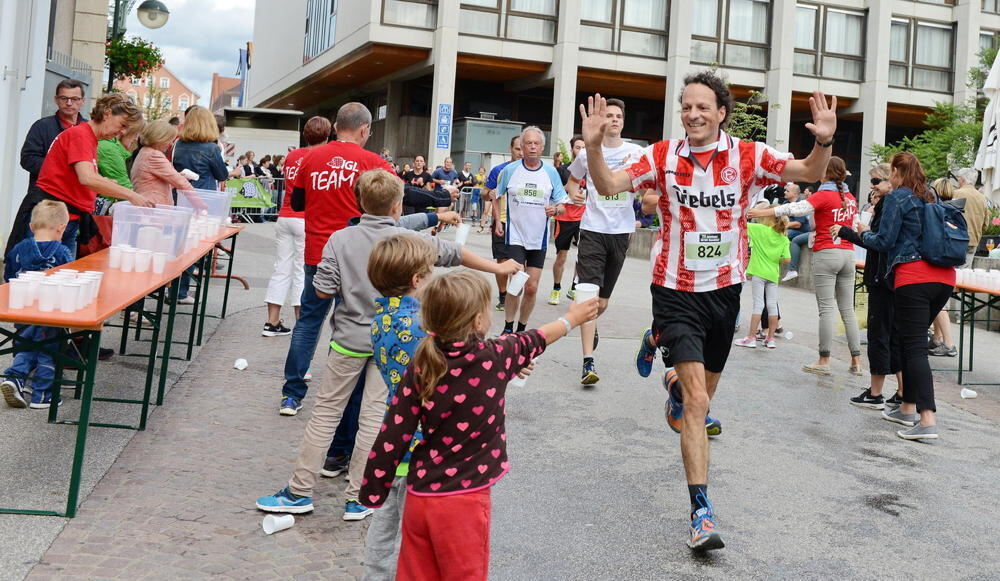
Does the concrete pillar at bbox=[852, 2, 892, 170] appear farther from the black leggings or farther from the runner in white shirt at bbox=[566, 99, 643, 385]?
the black leggings

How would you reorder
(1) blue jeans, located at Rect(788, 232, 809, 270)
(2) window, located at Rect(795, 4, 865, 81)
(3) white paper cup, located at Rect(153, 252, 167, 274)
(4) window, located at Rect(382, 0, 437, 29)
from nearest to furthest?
1. (3) white paper cup, located at Rect(153, 252, 167, 274)
2. (1) blue jeans, located at Rect(788, 232, 809, 270)
3. (4) window, located at Rect(382, 0, 437, 29)
4. (2) window, located at Rect(795, 4, 865, 81)

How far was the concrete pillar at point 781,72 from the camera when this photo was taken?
3734 cm

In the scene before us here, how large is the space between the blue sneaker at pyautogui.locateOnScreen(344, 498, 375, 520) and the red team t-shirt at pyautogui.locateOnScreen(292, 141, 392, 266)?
2.32 m

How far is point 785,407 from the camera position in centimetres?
784

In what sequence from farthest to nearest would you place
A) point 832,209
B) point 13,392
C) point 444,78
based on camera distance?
point 444,78 → point 832,209 → point 13,392

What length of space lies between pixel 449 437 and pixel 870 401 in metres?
5.87

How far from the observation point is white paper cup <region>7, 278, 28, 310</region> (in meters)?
4.23

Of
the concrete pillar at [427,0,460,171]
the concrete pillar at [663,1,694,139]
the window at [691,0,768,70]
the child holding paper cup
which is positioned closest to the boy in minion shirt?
the child holding paper cup

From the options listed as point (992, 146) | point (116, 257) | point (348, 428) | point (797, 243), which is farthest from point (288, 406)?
point (797, 243)

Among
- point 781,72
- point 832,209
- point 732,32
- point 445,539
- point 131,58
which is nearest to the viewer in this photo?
point 445,539

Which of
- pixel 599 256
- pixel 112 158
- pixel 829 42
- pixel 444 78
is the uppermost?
pixel 829 42

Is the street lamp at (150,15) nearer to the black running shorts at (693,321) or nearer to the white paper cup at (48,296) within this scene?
the white paper cup at (48,296)

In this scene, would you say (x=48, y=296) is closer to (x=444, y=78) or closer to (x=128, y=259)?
(x=128, y=259)

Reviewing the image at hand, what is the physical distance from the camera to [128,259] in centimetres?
588
